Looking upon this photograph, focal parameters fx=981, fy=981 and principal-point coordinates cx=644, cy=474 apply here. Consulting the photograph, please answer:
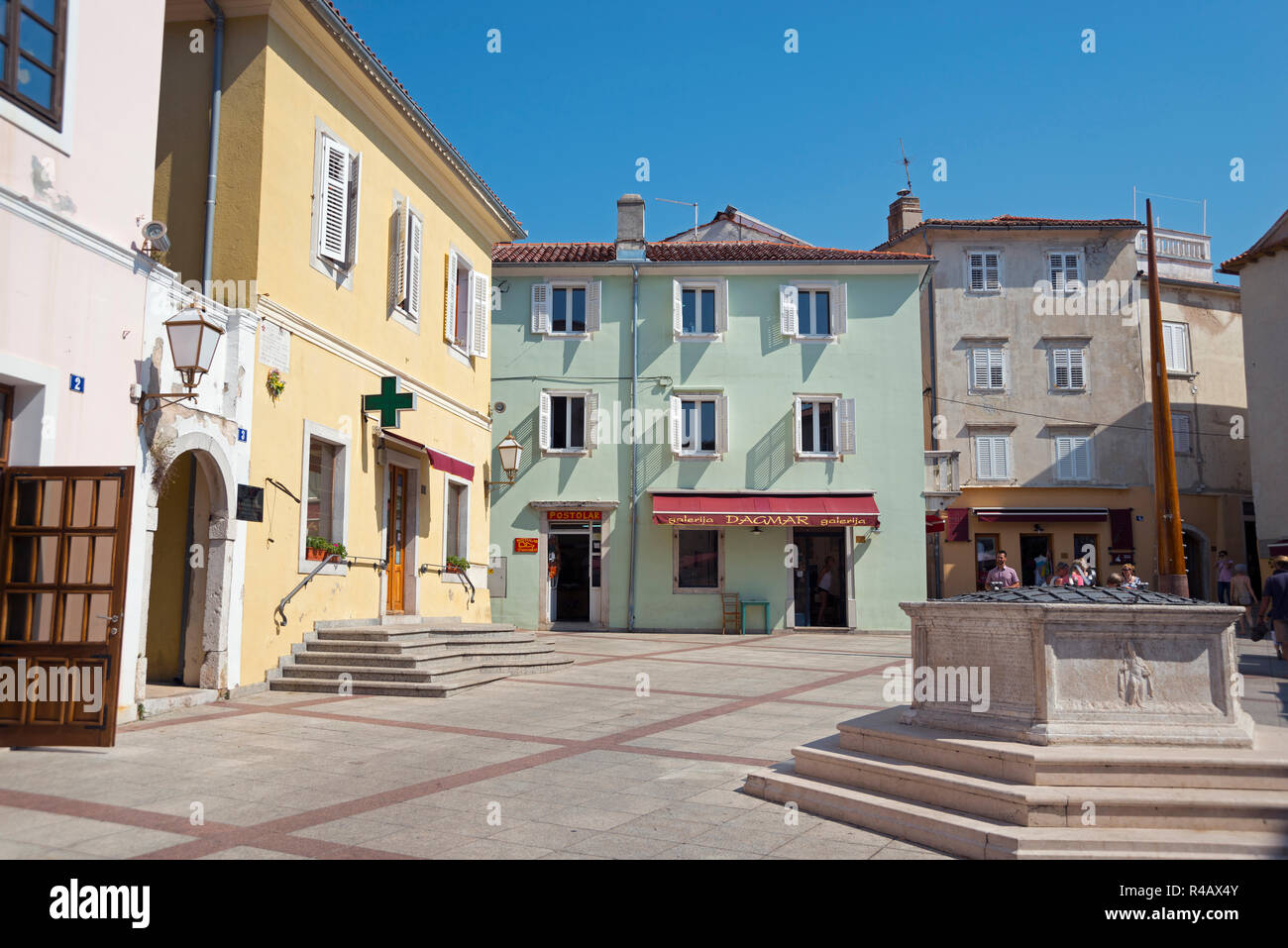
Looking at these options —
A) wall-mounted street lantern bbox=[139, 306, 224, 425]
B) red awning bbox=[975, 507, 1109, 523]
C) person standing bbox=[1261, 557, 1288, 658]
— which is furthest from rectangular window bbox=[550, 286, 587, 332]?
wall-mounted street lantern bbox=[139, 306, 224, 425]

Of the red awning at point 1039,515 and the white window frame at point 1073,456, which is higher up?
the white window frame at point 1073,456

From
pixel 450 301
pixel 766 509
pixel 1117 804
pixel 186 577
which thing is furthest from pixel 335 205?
pixel 766 509

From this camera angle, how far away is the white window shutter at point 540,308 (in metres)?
25.9

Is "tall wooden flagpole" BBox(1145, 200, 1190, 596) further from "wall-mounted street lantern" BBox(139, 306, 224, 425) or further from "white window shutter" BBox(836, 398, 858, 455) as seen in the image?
"white window shutter" BBox(836, 398, 858, 455)

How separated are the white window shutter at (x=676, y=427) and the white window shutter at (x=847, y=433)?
4.08 meters

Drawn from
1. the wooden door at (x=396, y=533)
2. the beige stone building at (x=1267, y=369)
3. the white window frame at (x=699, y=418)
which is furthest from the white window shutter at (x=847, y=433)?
the wooden door at (x=396, y=533)

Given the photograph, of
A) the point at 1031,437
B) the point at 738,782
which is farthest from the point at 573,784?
the point at 1031,437

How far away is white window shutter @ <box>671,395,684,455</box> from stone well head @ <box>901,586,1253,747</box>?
1940cm

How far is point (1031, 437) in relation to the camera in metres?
31.2

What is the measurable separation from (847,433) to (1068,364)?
1083cm

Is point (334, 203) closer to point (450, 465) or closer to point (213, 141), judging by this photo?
point (213, 141)

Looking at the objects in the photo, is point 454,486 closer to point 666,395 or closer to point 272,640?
point 272,640

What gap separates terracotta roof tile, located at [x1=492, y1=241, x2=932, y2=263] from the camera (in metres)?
25.9

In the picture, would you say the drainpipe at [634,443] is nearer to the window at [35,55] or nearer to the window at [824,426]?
the window at [824,426]
